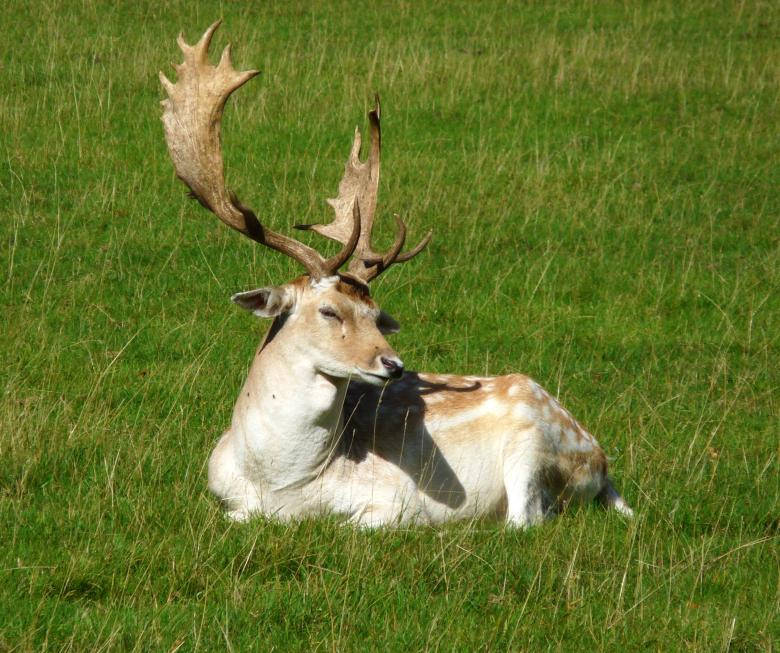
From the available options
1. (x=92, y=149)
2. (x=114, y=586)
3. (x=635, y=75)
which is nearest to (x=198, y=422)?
(x=114, y=586)

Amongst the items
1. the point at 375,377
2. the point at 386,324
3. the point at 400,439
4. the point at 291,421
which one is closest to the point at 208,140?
the point at 386,324

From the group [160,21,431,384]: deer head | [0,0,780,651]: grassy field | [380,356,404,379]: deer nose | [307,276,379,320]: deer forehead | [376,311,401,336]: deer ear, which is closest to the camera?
[0,0,780,651]: grassy field

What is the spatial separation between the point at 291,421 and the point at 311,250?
0.82 m

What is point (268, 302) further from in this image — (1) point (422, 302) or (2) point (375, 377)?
(1) point (422, 302)

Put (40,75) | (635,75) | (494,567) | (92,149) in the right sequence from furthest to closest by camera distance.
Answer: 1. (635,75)
2. (40,75)
3. (92,149)
4. (494,567)

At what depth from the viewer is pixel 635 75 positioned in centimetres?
1413

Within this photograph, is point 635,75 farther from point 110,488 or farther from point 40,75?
point 110,488

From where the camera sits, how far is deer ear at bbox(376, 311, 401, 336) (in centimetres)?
633

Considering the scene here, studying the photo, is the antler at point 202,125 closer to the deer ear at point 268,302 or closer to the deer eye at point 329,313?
the deer ear at point 268,302

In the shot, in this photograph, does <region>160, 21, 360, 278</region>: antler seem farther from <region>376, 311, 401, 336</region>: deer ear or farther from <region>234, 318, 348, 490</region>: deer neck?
<region>234, 318, 348, 490</region>: deer neck

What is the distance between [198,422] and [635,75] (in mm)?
8749

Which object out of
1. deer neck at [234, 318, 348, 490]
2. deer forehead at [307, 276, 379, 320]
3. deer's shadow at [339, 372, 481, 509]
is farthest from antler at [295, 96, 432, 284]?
deer's shadow at [339, 372, 481, 509]

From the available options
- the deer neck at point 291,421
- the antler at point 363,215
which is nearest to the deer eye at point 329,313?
the deer neck at point 291,421

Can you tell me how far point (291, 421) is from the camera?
5.96 meters
